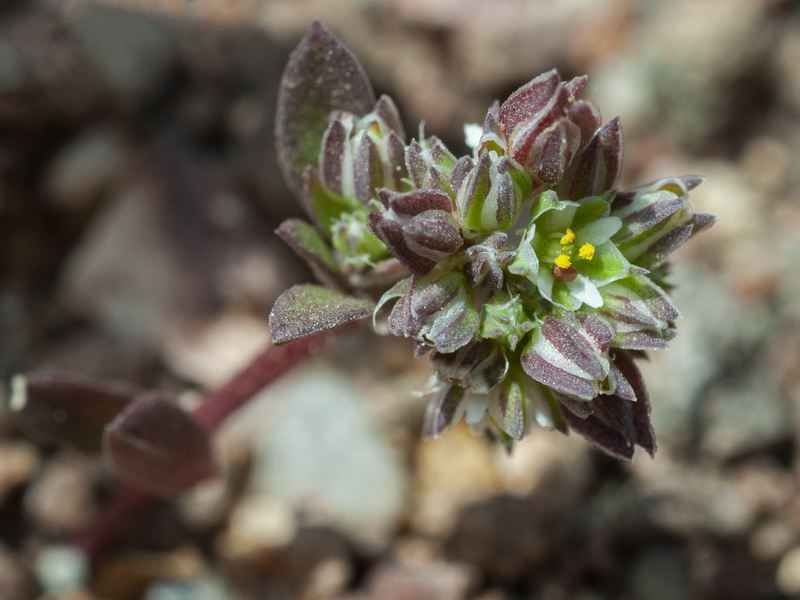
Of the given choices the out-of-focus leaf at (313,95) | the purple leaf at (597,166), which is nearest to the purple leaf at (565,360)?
the purple leaf at (597,166)

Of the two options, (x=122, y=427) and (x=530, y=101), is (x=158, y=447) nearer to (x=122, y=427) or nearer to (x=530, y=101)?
(x=122, y=427)

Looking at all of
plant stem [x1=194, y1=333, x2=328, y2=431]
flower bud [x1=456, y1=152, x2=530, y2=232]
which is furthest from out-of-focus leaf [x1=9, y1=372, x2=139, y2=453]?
flower bud [x1=456, y1=152, x2=530, y2=232]

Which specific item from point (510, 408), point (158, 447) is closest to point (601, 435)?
point (510, 408)

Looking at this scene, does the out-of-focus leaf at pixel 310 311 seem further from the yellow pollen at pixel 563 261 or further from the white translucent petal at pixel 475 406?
the yellow pollen at pixel 563 261

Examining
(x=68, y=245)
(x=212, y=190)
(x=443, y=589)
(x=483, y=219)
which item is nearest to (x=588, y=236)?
(x=483, y=219)

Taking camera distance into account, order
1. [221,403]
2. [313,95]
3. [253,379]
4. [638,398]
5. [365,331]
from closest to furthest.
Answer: [638,398] → [313,95] → [253,379] → [221,403] → [365,331]

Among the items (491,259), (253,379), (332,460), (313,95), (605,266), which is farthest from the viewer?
(332,460)

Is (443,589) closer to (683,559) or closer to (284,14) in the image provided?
(683,559)
